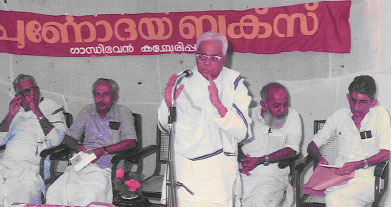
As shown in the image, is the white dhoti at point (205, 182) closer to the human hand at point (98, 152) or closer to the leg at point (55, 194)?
the human hand at point (98, 152)

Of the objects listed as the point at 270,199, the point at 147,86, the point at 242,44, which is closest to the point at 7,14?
the point at 147,86

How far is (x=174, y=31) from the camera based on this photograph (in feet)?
16.7

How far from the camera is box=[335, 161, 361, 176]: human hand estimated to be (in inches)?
157

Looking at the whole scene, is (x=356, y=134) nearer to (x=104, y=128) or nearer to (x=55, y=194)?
(x=104, y=128)

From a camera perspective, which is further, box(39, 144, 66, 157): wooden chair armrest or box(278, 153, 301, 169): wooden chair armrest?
box(39, 144, 66, 157): wooden chair armrest

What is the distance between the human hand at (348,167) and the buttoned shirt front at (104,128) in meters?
1.80

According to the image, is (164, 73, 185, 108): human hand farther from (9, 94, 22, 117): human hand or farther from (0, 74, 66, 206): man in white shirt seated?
(9, 94, 22, 117): human hand

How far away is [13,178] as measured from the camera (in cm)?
469

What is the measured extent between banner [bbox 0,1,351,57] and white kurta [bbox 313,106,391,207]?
0.74 m

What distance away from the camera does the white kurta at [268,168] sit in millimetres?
4145

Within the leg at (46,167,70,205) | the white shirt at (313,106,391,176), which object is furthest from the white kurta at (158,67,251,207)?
the leg at (46,167,70,205)

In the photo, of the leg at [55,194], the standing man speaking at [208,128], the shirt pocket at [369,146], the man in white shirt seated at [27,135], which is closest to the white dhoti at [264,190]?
the shirt pocket at [369,146]

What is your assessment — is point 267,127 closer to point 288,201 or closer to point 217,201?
point 288,201

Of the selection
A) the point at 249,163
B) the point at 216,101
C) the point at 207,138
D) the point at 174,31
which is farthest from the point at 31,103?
the point at 216,101
